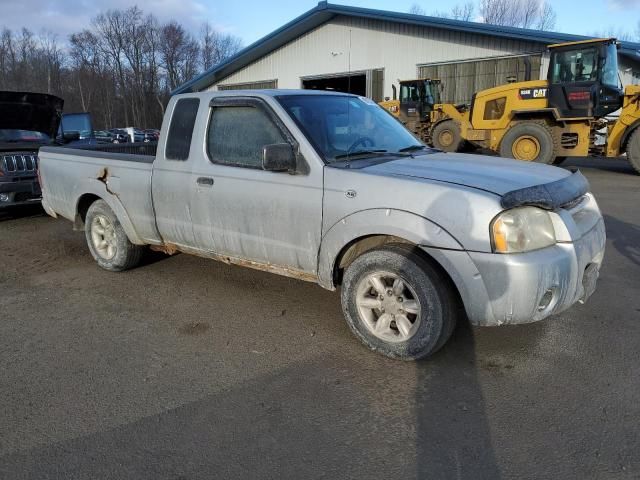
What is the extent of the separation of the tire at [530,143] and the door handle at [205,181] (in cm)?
1108

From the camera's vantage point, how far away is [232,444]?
2.64 meters

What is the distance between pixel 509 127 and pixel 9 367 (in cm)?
1411

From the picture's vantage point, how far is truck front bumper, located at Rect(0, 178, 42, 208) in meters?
7.99

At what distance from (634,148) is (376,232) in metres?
12.2

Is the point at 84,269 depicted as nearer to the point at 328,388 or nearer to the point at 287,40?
the point at 328,388

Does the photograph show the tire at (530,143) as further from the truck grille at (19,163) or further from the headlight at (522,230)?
the truck grille at (19,163)

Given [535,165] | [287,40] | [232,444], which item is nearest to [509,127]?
[535,165]

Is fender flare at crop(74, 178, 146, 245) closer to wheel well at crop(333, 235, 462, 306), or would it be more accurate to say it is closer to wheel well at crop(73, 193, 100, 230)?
wheel well at crop(73, 193, 100, 230)

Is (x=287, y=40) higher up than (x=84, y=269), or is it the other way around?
(x=287, y=40)

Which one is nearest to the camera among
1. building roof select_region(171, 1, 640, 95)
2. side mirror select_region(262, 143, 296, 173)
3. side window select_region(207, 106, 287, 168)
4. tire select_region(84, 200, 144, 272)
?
side mirror select_region(262, 143, 296, 173)

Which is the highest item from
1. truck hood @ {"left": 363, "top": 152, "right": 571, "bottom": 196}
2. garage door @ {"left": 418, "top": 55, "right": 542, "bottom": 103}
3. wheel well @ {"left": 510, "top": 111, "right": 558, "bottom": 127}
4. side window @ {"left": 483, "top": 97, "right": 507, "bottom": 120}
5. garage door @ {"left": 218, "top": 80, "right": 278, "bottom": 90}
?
garage door @ {"left": 218, "top": 80, "right": 278, "bottom": 90}

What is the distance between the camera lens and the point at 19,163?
26.8 feet

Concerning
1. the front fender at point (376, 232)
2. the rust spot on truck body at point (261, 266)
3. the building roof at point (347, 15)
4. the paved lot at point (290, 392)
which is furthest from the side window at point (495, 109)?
the front fender at point (376, 232)

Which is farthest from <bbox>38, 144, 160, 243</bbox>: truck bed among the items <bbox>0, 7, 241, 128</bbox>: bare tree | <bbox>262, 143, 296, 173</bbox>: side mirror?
<bbox>0, 7, 241, 128</bbox>: bare tree
